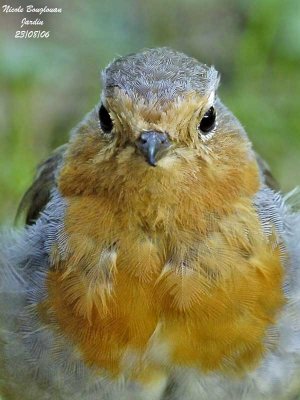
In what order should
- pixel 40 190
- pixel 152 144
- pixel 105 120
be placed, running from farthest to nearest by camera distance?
1. pixel 40 190
2. pixel 105 120
3. pixel 152 144

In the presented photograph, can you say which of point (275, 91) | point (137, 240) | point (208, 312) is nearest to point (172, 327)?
point (208, 312)

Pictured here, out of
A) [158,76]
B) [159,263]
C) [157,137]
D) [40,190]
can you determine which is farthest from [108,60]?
[157,137]

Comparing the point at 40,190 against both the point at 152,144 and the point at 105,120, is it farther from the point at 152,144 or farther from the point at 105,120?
the point at 152,144

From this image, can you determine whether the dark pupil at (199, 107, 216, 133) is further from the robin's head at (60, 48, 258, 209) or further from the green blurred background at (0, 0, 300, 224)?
the green blurred background at (0, 0, 300, 224)

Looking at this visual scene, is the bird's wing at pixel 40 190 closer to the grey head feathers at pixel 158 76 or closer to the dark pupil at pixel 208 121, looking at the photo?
the grey head feathers at pixel 158 76

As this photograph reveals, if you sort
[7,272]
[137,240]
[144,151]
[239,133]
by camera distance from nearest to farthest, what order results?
[144,151] → [137,240] → [239,133] → [7,272]

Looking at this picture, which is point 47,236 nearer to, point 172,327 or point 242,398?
point 172,327

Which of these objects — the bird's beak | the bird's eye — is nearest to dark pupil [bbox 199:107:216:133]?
the bird's eye
